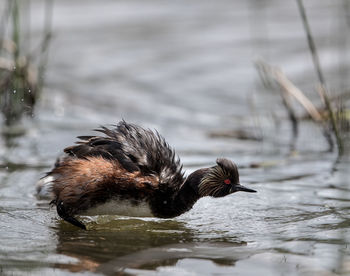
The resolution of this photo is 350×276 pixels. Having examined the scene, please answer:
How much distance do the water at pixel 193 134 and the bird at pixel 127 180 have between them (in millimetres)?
144

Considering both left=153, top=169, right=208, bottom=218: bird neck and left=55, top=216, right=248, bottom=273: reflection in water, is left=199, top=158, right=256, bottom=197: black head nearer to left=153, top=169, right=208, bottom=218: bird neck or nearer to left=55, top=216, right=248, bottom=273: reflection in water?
left=153, top=169, right=208, bottom=218: bird neck

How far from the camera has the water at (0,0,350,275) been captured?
4.40 metres

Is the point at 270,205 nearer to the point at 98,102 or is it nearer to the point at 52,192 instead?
the point at 52,192

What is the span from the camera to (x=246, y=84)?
10.9 metres

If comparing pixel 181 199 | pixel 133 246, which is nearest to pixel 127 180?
pixel 181 199

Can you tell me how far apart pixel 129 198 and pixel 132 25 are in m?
8.75

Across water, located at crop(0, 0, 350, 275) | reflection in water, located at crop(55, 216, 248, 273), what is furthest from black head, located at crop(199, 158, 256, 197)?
reflection in water, located at crop(55, 216, 248, 273)

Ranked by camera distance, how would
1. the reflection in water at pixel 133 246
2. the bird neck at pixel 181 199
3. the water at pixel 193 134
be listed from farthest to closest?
the bird neck at pixel 181 199
the water at pixel 193 134
the reflection in water at pixel 133 246

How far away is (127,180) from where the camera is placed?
205 inches

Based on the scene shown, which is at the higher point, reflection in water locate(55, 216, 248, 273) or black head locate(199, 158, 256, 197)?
black head locate(199, 158, 256, 197)

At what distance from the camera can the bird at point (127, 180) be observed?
5211 mm

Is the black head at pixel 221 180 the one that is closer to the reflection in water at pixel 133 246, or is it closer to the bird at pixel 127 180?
the bird at pixel 127 180

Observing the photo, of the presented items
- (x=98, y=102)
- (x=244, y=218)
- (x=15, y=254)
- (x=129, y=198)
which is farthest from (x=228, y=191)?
(x=98, y=102)

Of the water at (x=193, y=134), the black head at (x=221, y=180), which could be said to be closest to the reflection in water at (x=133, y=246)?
the water at (x=193, y=134)
